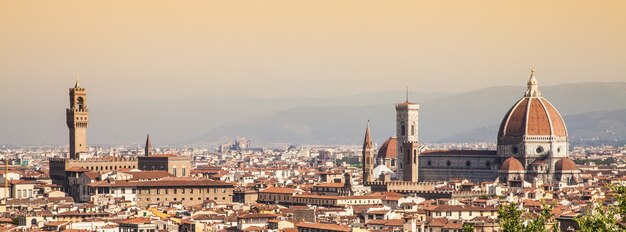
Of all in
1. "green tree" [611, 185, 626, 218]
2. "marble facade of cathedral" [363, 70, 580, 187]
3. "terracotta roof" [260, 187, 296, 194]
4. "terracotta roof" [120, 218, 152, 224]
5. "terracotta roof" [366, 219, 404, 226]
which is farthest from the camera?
"marble facade of cathedral" [363, 70, 580, 187]

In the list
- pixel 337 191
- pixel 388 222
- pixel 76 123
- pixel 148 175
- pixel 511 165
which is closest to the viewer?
pixel 388 222

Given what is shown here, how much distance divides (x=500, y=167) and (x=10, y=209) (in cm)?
4091

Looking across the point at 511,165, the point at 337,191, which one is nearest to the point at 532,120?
the point at 511,165

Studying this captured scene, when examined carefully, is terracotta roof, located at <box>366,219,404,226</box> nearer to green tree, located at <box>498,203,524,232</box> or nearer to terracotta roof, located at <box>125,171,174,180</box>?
terracotta roof, located at <box>125,171,174,180</box>

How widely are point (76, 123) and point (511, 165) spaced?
3008cm

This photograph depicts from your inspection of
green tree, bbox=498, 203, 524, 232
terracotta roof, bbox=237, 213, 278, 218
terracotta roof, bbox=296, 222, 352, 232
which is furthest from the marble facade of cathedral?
green tree, bbox=498, 203, 524, 232

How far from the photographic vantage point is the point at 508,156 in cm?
11994

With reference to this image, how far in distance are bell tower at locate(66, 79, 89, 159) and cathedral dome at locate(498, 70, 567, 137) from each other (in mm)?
30467

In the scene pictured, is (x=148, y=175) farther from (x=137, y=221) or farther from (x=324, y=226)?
(x=324, y=226)

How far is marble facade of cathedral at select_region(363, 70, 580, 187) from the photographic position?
4579 inches

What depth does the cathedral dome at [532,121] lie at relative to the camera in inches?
4700

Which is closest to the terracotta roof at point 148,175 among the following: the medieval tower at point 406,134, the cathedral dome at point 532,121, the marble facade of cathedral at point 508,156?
the marble facade of cathedral at point 508,156

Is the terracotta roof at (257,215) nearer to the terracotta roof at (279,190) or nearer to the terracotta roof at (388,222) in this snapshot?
the terracotta roof at (388,222)

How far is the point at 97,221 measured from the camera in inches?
2965
